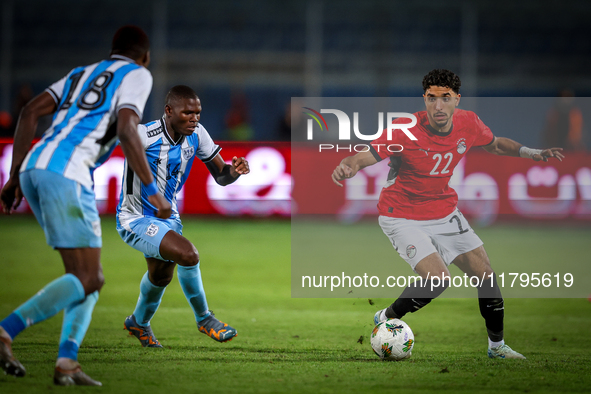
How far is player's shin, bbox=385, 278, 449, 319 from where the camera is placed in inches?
196

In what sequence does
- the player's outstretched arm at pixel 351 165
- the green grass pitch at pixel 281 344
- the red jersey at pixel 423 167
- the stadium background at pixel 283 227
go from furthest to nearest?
the red jersey at pixel 423 167 < the player's outstretched arm at pixel 351 165 < the stadium background at pixel 283 227 < the green grass pitch at pixel 281 344

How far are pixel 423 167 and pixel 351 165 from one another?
2.12ft

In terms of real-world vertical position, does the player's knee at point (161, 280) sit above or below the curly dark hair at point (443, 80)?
below

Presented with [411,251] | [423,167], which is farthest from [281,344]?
[423,167]

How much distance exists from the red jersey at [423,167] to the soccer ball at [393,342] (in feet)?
3.00

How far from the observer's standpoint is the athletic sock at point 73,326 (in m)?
3.88

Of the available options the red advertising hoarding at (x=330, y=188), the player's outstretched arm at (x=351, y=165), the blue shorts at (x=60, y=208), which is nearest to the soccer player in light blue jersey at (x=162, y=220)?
the player's outstretched arm at (x=351, y=165)

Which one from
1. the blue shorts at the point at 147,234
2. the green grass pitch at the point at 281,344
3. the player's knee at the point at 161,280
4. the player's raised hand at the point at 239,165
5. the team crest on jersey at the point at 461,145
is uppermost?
the team crest on jersey at the point at 461,145

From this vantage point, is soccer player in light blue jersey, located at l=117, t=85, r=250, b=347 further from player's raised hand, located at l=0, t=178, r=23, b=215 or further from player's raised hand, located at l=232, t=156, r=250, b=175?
player's raised hand, located at l=0, t=178, r=23, b=215

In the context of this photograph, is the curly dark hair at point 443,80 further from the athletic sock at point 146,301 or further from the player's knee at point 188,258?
the athletic sock at point 146,301

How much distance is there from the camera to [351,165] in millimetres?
5082

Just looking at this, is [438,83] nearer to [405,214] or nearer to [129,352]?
[405,214]

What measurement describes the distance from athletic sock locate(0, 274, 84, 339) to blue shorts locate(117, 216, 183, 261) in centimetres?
112

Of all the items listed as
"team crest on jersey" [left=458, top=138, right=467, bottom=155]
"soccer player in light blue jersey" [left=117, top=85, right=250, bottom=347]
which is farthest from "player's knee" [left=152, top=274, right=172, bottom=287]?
"team crest on jersey" [left=458, top=138, right=467, bottom=155]
